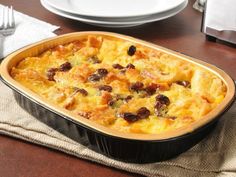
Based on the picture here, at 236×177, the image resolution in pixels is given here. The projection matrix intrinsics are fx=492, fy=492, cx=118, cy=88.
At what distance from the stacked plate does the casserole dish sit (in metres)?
0.54

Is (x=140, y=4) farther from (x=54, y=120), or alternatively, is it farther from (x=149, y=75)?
(x=54, y=120)

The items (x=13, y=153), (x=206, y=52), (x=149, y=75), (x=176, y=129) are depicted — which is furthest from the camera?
(x=206, y=52)

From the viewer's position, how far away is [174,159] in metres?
1.04

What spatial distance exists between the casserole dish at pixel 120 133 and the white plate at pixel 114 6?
2.08 feet

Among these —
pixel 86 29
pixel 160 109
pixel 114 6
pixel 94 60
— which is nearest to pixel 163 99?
pixel 160 109

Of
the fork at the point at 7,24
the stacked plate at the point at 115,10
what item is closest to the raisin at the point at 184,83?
the stacked plate at the point at 115,10

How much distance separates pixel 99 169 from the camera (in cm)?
105

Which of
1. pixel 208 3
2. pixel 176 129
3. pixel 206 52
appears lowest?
pixel 206 52

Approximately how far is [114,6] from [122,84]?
691mm

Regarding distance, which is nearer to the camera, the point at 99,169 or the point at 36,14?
the point at 99,169

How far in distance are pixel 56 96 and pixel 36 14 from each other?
2.65 ft

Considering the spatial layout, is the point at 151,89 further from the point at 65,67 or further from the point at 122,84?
the point at 65,67

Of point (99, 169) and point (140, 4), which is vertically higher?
point (99, 169)

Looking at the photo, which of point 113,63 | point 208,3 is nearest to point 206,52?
point 208,3
